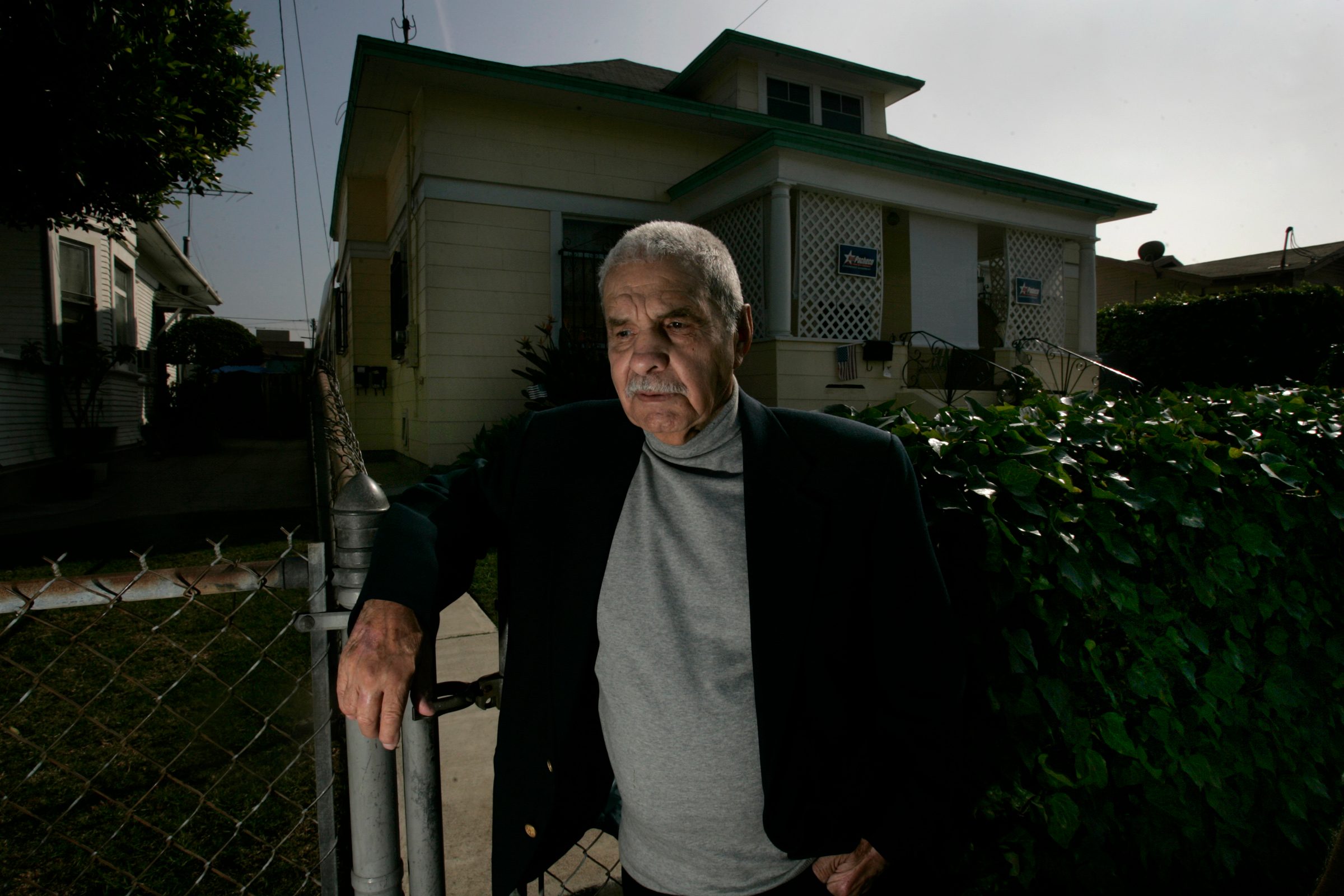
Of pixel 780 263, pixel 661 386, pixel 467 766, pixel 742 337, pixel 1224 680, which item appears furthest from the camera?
pixel 780 263

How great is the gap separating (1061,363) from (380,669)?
13.3 metres

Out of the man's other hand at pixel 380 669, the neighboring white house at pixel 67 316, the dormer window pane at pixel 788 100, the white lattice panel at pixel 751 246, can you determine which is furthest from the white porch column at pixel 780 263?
the neighboring white house at pixel 67 316

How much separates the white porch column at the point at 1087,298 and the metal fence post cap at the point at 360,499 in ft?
45.8

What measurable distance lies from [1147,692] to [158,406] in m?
17.9

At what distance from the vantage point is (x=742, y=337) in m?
1.60

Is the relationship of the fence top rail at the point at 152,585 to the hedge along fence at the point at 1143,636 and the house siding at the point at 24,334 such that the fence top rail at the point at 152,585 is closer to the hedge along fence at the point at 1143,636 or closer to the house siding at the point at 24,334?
the hedge along fence at the point at 1143,636

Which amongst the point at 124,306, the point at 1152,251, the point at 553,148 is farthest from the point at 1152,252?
the point at 124,306

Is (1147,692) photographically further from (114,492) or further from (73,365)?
(73,365)

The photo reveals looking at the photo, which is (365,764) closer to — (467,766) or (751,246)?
(467,766)

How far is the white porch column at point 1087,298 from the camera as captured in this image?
1270cm

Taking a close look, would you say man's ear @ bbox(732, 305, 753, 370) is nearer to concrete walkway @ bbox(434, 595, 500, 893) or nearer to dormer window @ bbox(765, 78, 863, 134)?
concrete walkway @ bbox(434, 595, 500, 893)

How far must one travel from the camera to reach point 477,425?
28.1 feet

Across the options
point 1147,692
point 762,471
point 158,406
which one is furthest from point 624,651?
point 158,406

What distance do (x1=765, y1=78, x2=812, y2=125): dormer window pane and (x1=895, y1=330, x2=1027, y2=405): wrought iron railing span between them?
14.1 feet
